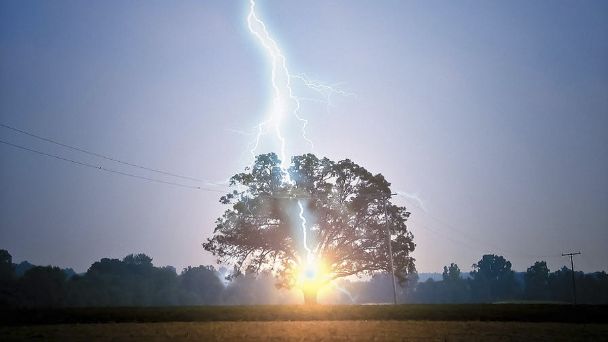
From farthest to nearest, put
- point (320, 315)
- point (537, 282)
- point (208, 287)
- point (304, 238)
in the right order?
1. point (208, 287)
2. point (537, 282)
3. point (304, 238)
4. point (320, 315)

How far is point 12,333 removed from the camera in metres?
14.0

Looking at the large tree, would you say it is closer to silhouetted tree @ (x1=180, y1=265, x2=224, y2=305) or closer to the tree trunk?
the tree trunk

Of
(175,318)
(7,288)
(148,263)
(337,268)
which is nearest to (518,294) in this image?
(148,263)

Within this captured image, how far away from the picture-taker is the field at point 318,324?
13227 millimetres

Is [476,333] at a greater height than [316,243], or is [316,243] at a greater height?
[316,243]

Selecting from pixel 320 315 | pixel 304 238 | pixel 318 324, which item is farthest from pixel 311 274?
→ pixel 318 324

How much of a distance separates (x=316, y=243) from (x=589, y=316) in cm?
2458

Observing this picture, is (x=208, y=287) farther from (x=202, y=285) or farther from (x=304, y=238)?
(x=304, y=238)

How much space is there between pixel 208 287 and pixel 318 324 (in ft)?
343

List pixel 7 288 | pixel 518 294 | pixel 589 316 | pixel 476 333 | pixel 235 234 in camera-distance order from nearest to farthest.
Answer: pixel 476 333 → pixel 589 316 → pixel 235 234 → pixel 7 288 → pixel 518 294

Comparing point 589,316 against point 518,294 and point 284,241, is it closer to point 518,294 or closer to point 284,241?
point 284,241

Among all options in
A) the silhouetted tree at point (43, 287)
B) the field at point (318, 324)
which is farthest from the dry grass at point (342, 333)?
the silhouetted tree at point (43, 287)

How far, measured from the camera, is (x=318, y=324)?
17.6 metres

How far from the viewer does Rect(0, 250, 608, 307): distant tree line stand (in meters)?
67.9
